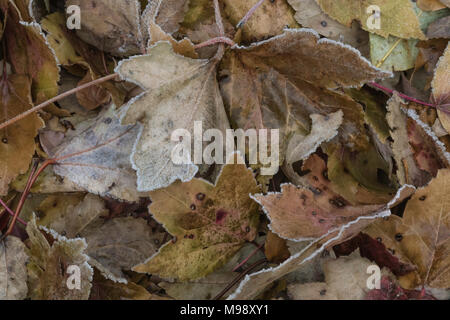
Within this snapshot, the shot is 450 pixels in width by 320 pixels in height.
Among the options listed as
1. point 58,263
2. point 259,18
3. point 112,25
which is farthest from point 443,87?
point 58,263

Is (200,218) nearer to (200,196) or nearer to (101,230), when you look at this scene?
(200,196)

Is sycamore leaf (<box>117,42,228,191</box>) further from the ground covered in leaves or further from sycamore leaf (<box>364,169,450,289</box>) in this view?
sycamore leaf (<box>364,169,450,289</box>)

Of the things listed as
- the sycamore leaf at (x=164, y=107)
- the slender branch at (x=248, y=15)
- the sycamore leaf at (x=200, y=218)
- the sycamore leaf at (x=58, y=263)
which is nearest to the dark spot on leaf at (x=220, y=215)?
the sycamore leaf at (x=200, y=218)

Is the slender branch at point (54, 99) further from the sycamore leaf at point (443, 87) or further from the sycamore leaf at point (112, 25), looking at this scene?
the sycamore leaf at point (443, 87)

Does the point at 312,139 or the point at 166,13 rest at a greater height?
the point at 166,13

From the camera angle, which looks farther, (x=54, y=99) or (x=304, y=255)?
(x=54, y=99)
